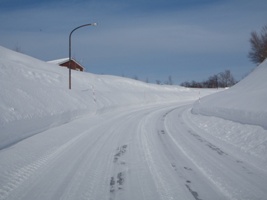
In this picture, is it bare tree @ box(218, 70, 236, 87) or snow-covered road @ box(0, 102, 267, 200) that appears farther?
bare tree @ box(218, 70, 236, 87)

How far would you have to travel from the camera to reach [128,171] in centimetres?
605

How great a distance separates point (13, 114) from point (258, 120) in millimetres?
9651

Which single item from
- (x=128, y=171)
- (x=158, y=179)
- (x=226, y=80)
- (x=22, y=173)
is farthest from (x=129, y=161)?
(x=226, y=80)

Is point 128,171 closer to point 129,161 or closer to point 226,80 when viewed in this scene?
point 129,161

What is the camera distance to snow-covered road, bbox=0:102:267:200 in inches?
188

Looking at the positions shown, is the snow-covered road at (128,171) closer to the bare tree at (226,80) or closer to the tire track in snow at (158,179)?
the tire track in snow at (158,179)

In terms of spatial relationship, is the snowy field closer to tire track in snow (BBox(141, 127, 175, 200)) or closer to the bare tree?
tire track in snow (BBox(141, 127, 175, 200))

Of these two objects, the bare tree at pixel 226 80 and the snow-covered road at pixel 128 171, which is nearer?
the snow-covered road at pixel 128 171

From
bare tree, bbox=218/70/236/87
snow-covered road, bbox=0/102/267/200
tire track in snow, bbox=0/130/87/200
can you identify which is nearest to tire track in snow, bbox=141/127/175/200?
snow-covered road, bbox=0/102/267/200

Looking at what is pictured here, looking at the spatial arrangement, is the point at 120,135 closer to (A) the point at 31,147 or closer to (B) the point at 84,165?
(A) the point at 31,147

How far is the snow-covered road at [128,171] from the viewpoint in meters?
4.77

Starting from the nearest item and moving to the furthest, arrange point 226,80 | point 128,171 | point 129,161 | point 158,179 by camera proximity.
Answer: point 158,179 → point 128,171 → point 129,161 → point 226,80

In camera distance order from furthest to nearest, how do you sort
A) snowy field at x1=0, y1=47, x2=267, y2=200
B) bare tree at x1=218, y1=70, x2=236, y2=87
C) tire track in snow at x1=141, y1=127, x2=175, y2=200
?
bare tree at x1=218, y1=70, x2=236, y2=87
snowy field at x1=0, y1=47, x2=267, y2=200
tire track in snow at x1=141, y1=127, x2=175, y2=200

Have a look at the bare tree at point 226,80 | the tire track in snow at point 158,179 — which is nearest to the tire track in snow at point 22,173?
the tire track in snow at point 158,179
